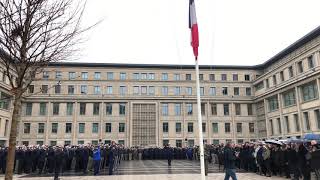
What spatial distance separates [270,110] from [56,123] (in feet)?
133

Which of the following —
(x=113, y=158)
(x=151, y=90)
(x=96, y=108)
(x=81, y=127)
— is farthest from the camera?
(x=151, y=90)

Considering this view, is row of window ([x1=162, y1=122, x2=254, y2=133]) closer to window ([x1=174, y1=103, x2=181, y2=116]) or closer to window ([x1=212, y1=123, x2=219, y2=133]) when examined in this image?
window ([x1=212, y1=123, x2=219, y2=133])

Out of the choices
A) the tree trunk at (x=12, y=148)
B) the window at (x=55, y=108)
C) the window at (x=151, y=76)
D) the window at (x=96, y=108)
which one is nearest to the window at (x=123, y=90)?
the window at (x=96, y=108)

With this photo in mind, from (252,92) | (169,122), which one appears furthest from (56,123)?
(252,92)

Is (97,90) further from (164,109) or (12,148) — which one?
(12,148)

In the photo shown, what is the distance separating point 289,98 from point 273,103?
6.04 metres

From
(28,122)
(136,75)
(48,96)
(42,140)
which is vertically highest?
(136,75)

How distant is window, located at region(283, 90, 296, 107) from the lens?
45409 millimetres

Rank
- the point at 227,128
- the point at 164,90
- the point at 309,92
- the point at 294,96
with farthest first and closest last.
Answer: the point at 164,90 < the point at 227,128 < the point at 294,96 < the point at 309,92

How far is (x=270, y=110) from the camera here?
5362cm

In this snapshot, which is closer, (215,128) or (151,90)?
(215,128)

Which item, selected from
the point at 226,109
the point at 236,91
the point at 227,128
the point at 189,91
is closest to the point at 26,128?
the point at 189,91

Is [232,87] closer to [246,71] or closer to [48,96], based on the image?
[246,71]

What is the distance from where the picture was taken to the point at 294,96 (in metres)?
45.1
